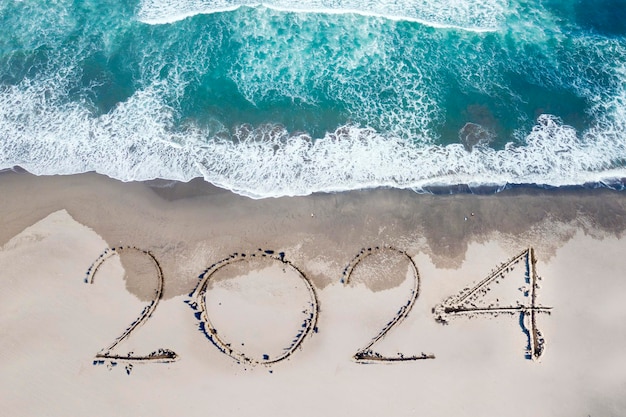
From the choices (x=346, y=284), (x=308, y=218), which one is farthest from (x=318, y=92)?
(x=346, y=284)

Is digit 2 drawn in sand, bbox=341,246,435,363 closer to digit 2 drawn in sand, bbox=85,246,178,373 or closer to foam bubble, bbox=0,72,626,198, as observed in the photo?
foam bubble, bbox=0,72,626,198

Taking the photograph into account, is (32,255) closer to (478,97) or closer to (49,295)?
(49,295)

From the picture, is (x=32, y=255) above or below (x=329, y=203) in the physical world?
below

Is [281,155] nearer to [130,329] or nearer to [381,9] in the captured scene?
[130,329]

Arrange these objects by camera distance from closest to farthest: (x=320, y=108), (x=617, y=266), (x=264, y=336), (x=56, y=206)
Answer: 1. (x=264, y=336)
2. (x=617, y=266)
3. (x=56, y=206)
4. (x=320, y=108)

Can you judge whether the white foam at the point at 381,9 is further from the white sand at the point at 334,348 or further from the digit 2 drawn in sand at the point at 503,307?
the digit 2 drawn in sand at the point at 503,307

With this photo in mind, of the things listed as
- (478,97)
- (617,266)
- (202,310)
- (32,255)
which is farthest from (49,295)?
(617,266)

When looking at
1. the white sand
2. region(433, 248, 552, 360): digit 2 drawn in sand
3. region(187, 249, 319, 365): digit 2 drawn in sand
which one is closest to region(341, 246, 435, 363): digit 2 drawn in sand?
the white sand
